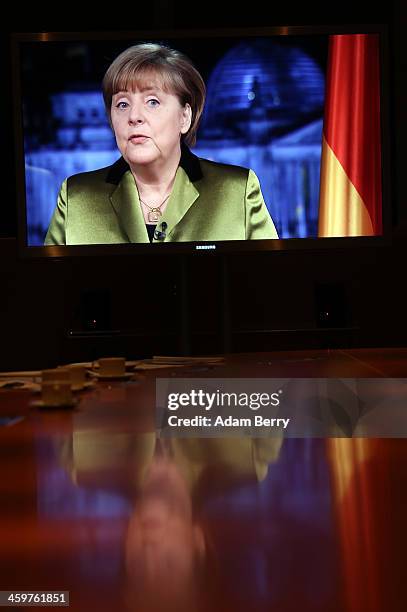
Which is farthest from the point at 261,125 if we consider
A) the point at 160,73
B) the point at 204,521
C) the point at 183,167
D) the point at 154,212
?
the point at 204,521

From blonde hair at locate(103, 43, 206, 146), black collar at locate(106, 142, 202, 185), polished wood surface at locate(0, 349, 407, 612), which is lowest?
polished wood surface at locate(0, 349, 407, 612)

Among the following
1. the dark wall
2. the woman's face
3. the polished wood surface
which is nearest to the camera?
the polished wood surface

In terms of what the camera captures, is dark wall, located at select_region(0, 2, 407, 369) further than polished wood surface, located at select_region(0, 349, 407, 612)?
Yes

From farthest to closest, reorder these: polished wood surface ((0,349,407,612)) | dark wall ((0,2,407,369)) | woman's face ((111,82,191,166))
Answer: dark wall ((0,2,407,369)), woman's face ((111,82,191,166)), polished wood surface ((0,349,407,612))

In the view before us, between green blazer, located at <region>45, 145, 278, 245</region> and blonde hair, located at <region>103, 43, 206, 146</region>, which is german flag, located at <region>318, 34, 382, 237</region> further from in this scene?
blonde hair, located at <region>103, 43, 206, 146</region>

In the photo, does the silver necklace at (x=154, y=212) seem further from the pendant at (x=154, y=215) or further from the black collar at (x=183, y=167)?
the black collar at (x=183, y=167)

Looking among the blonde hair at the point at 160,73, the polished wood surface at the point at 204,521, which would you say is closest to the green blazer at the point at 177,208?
the blonde hair at the point at 160,73

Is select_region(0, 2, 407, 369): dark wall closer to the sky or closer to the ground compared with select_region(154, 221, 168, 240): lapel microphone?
closer to the ground

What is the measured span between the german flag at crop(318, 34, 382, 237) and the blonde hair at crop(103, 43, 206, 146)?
689mm

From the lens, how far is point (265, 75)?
451cm

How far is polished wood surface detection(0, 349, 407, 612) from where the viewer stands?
61cm

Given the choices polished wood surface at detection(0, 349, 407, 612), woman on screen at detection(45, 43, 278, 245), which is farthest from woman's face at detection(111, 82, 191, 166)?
polished wood surface at detection(0, 349, 407, 612)

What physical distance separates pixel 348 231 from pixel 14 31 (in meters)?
2.19

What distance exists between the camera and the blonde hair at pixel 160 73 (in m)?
4.47
